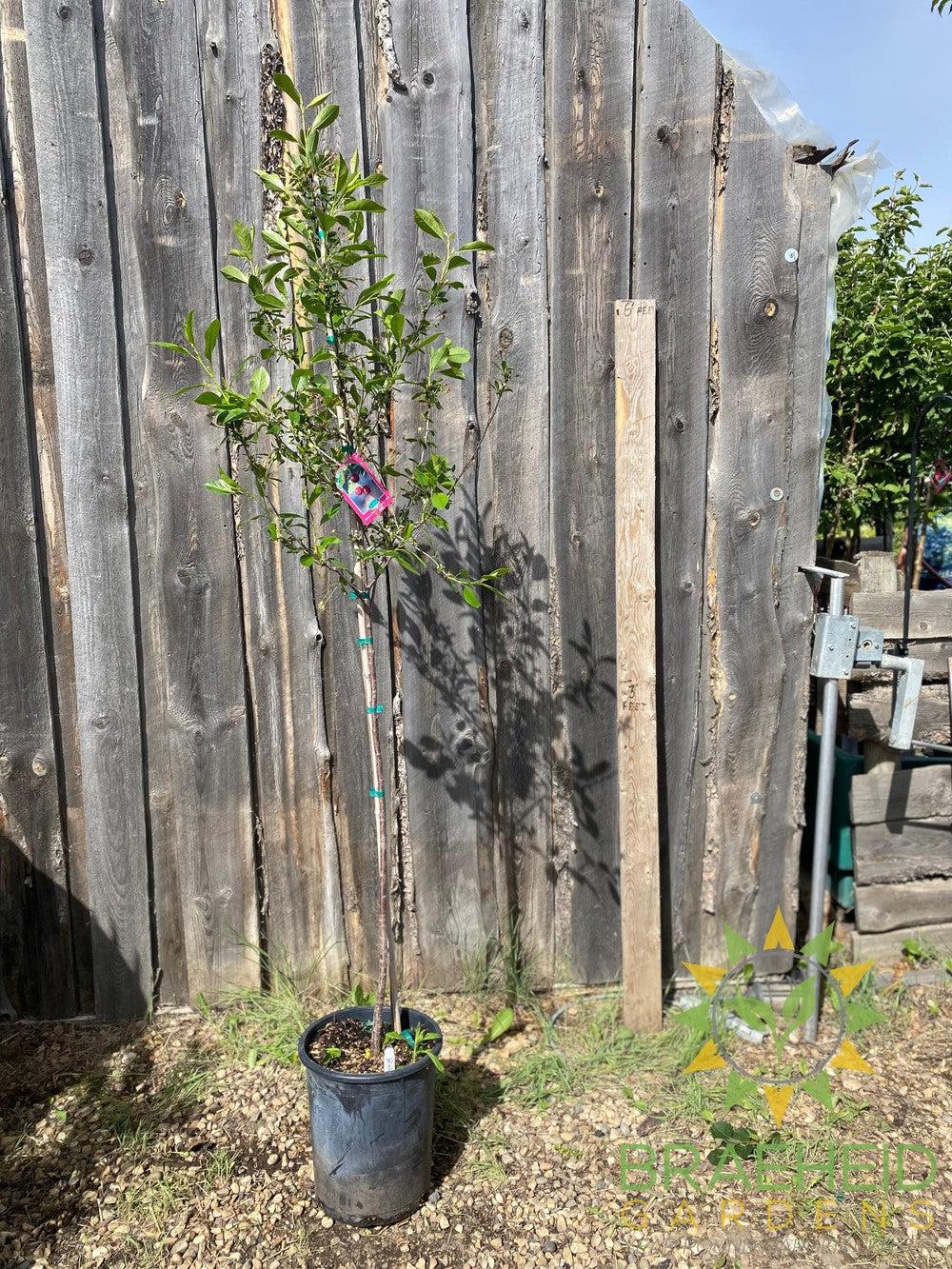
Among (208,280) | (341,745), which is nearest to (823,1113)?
(341,745)

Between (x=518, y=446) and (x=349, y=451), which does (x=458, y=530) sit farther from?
(x=349, y=451)

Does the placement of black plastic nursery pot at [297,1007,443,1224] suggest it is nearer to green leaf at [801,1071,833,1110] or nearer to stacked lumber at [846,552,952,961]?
green leaf at [801,1071,833,1110]

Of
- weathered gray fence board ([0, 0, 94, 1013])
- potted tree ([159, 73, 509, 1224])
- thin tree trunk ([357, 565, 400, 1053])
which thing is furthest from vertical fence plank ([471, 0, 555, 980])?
weathered gray fence board ([0, 0, 94, 1013])

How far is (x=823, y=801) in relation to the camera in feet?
8.45

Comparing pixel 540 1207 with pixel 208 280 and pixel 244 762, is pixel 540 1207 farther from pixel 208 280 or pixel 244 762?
pixel 208 280

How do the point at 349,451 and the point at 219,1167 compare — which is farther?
the point at 219,1167

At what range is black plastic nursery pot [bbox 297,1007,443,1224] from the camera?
6.49 ft

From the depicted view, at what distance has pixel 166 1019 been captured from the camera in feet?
8.93

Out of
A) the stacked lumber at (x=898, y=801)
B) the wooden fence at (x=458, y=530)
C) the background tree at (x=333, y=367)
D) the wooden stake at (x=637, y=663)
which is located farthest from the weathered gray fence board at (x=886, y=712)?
the background tree at (x=333, y=367)

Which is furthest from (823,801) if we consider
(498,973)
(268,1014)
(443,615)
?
(268,1014)

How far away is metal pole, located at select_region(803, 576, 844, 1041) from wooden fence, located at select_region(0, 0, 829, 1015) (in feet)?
0.63

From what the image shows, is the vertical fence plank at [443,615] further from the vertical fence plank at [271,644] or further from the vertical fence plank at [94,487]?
the vertical fence plank at [94,487]

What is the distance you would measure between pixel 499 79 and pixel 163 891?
252 cm

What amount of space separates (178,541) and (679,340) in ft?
5.08
